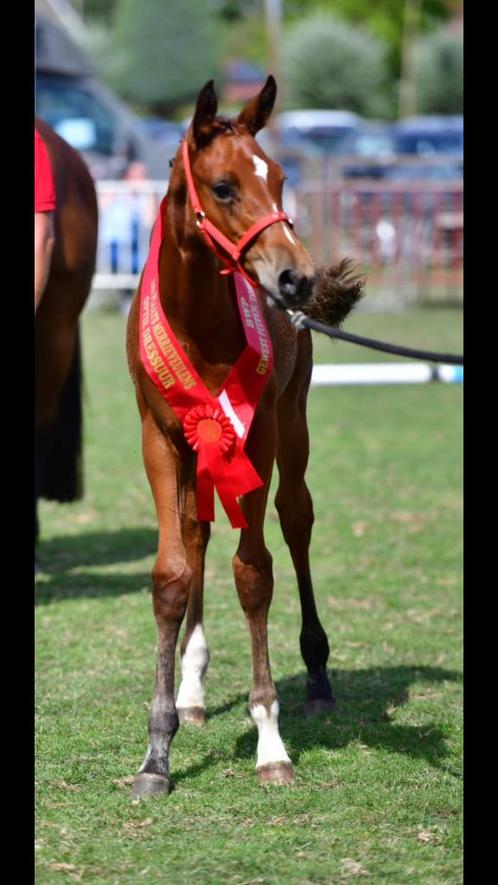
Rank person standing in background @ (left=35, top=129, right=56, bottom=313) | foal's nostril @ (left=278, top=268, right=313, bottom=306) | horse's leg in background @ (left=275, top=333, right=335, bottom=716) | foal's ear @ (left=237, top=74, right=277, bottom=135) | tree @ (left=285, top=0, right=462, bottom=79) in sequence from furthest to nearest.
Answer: tree @ (left=285, top=0, right=462, bottom=79) < person standing in background @ (left=35, top=129, right=56, bottom=313) < horse's leg in background @ (left=275, top=333, right=335, bottom=716) < foal's ear @ (left=237, top=74, right=277, bottom=135) < foal's nostril @ (left=278, top=268, right=313, bottom=306)

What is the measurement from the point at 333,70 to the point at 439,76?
4.11 m

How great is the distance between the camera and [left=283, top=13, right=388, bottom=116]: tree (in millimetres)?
52188

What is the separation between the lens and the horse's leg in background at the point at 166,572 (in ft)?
15.0

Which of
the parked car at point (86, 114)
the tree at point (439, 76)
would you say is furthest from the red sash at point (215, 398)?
the tree at point (439, 76)

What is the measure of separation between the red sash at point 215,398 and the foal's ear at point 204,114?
0.38 m

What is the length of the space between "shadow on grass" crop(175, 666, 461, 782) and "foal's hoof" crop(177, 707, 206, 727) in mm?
91

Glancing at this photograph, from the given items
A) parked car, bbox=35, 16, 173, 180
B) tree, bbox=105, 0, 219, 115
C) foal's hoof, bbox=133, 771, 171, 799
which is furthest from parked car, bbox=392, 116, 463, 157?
foal's hoof, bbox=133, 771, 171, 799

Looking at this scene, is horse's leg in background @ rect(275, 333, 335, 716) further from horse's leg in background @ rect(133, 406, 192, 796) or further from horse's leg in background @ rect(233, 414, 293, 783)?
horse's leg in background @ rect(133, 406, 192, 796)

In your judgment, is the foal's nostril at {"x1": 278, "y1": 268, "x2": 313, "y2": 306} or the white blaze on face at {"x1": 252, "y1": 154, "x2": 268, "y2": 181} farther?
the white blaze on face at {"x1": 252, "y1": 154, "x2": 268, "y2": 181}

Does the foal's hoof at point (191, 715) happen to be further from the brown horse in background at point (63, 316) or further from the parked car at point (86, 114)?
the parked car at point (86, 114)

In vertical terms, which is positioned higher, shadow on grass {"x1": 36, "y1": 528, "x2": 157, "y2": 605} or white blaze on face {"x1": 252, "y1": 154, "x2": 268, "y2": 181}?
white blaze on face {"x1": 252, "y1": 154, "x2": 268, "y2": 181}

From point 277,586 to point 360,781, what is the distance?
3.01m

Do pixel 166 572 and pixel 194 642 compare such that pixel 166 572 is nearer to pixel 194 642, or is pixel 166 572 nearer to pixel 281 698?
pixel 194 642
